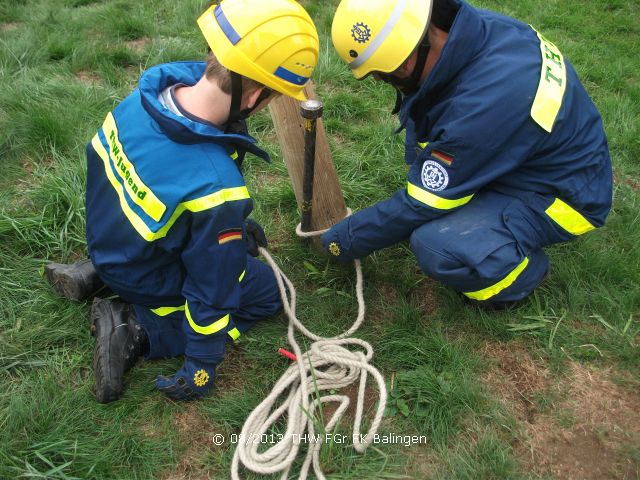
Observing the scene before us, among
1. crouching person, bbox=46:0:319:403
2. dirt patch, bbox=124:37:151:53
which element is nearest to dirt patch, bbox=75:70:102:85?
dirt patch, bbox=124:37:151:53

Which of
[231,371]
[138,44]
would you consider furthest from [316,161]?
[138,44]

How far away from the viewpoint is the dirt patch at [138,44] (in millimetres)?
5063

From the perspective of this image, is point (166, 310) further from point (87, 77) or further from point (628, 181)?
point (628, 181)

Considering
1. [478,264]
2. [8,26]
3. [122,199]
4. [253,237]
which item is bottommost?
[8,26]

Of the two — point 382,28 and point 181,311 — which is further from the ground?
point 382,28

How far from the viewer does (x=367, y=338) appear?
2848 mm

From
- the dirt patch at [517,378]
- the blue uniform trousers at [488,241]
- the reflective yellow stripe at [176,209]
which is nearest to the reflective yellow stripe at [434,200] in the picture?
the blue uniform trousers at [488,241]

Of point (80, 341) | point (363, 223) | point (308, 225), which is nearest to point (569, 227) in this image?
point (363, 223)

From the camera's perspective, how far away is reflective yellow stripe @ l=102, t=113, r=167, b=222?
2109mm

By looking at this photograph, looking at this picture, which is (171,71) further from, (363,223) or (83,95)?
(83,95)

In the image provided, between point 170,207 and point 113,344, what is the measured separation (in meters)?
0.87

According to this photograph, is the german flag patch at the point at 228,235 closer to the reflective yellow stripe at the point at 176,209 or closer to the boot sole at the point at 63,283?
the reflective yellow stripe at the point at 176,209

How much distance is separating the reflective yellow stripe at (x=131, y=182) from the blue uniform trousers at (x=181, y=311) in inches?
22.2

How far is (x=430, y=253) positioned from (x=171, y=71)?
149cm
